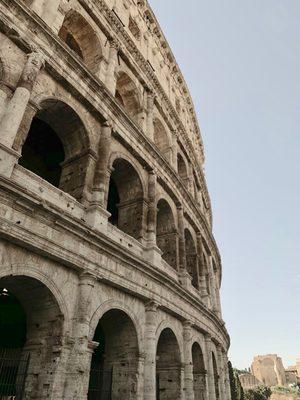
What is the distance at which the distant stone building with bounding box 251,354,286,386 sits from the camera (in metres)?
71.8

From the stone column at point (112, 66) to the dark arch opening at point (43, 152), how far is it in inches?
98.6

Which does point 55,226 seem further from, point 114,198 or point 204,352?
point 204,352

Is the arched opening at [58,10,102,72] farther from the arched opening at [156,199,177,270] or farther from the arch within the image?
the arched opening at [156,199,177,270]

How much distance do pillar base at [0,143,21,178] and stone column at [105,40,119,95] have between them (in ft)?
17.9

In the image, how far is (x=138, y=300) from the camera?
8.86 metres

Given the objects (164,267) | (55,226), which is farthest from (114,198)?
(55,226)

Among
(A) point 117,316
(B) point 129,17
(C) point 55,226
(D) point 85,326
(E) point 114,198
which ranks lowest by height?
(D) point 85,326

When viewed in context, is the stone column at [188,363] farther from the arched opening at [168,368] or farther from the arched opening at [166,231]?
the arched opening at [166,231]

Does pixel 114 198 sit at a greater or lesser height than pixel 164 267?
greater

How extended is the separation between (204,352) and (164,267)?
172 inches

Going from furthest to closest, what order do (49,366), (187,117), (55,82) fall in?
(187,117) < (55,82) < (49,366)

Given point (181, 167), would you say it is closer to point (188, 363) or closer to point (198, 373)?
point (198, 373)

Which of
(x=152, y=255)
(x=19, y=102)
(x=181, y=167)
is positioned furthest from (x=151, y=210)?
(x=181, y=167)

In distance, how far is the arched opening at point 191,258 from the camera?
14.5 metres
